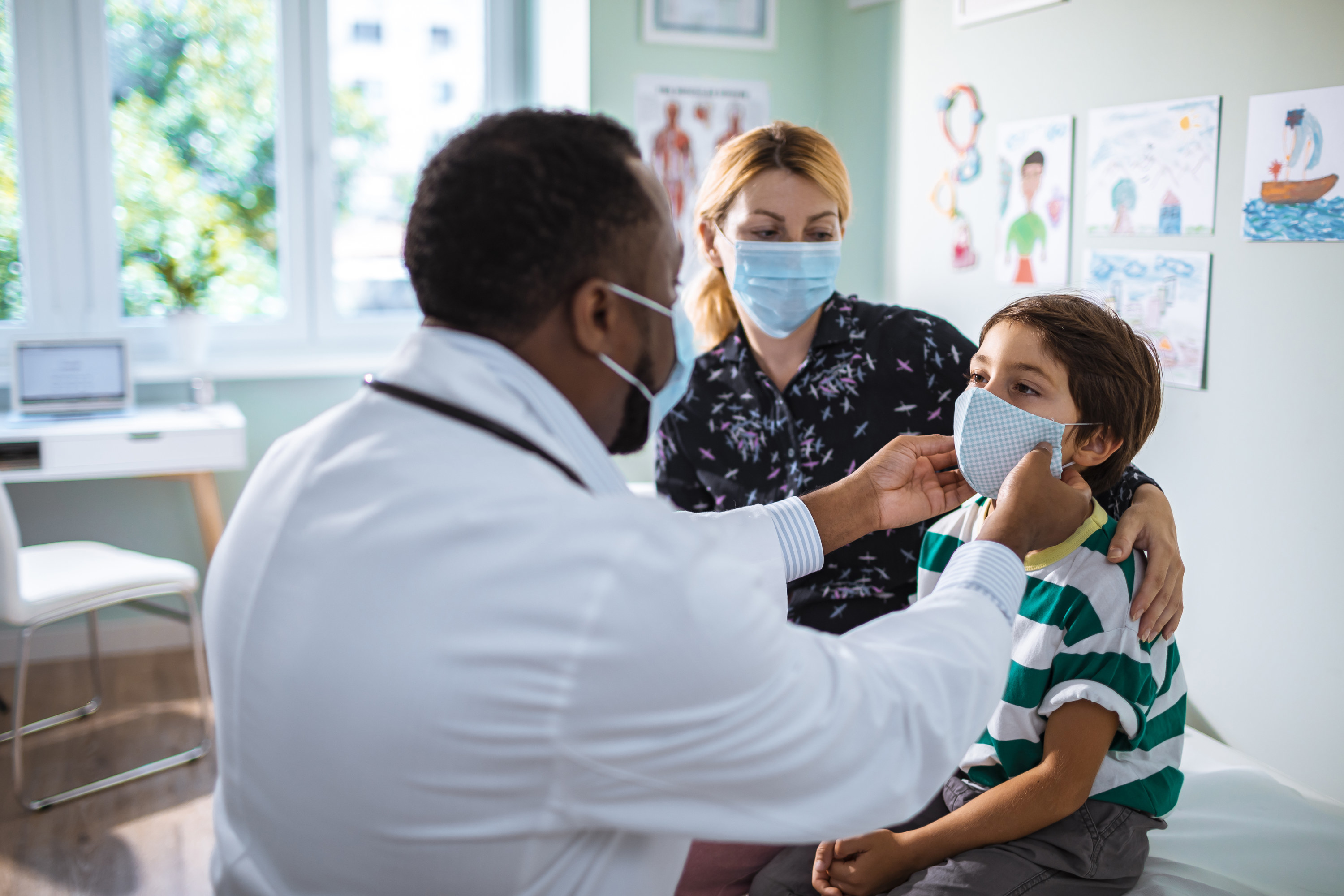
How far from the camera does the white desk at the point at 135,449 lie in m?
2.72

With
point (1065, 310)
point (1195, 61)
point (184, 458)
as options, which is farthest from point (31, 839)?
point (1195, 61)

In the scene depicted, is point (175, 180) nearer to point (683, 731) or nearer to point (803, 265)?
point (803, 265)

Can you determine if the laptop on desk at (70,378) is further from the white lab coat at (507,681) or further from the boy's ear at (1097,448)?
the boy's ear at (1097,448)

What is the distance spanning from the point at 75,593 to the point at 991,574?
2205 mm

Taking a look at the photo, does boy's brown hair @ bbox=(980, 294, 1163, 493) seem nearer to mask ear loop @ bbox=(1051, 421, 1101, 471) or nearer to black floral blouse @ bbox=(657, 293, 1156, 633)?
mask ear loop @ bbox=(1051, 421, 1101, 471)

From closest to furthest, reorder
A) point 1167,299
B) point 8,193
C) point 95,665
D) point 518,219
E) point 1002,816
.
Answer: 1. point 518,219
2. point 1002,816
3. point 1167,299
4. point 95,665
5. point 8,193

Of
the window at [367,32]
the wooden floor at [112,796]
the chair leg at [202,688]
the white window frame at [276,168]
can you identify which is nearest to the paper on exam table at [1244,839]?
the wooden floor at [112,796]

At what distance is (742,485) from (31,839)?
70.3 inches

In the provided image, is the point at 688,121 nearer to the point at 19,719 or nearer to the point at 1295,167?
the point at 1295,167

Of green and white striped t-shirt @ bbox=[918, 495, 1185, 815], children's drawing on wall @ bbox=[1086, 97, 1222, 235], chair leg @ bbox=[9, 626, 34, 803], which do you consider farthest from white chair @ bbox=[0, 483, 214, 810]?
children's drawing on wall @ bbox=[1086, 97, 1222, 235]

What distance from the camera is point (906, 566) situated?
1.56 metres

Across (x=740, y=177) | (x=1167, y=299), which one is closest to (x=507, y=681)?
(x=740, y=177)

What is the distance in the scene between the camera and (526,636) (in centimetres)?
65

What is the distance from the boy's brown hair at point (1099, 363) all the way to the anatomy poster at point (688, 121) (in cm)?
229
